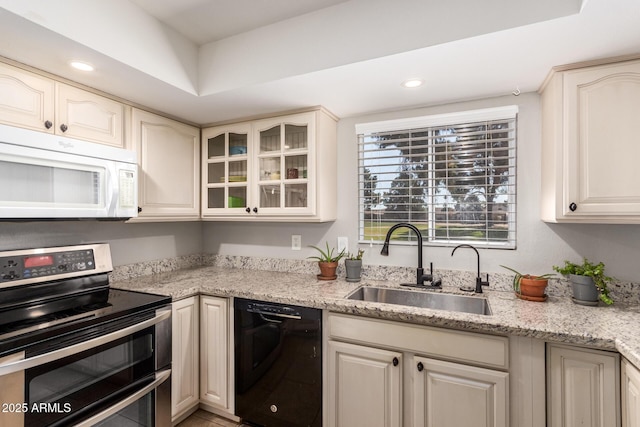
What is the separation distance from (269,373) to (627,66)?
7.85 feet

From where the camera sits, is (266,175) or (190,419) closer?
(190,419)

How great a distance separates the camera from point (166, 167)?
2262 millimetres

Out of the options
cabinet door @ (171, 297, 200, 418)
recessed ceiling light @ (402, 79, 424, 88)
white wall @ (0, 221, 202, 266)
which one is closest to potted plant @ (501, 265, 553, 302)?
recessed ceiling light @ (402, 79, 424, 88)

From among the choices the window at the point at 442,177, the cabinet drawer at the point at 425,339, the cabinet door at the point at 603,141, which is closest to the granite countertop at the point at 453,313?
the cabinet drawer at the point at 425,339

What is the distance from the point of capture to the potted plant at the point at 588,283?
159 centimetres

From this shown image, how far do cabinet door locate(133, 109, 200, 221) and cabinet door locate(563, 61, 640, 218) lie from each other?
7.86 ft

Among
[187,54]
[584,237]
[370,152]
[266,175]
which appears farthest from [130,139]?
[584,237]

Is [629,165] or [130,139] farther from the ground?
[130,139]

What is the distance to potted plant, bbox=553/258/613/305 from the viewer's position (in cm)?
159

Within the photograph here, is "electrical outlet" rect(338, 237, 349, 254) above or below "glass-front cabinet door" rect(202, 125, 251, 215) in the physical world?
below

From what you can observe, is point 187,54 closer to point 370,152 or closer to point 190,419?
point 370,152

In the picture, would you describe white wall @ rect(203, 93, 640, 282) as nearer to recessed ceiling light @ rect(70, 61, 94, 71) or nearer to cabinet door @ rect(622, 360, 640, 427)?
cabinet door @ rect(622, 360, 640, 427)

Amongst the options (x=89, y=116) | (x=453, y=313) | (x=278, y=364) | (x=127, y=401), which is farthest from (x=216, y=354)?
(x=89, y=116)

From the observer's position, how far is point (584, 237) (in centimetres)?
178
